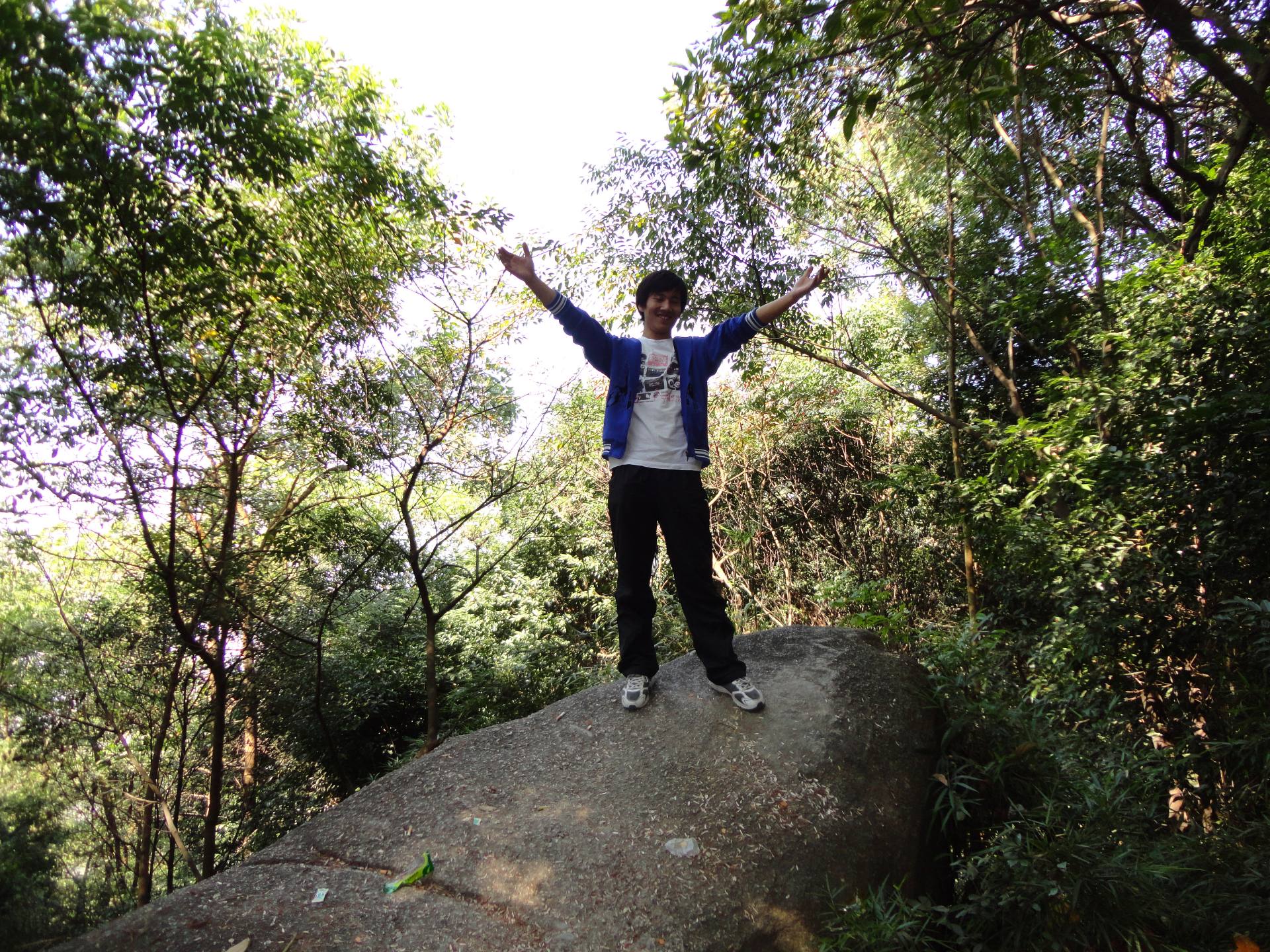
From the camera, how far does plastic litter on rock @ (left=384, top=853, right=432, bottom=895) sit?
2.26m

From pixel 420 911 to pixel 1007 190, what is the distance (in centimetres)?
738

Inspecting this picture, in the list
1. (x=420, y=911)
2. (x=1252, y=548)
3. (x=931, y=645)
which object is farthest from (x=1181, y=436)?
(x=420, y=911)

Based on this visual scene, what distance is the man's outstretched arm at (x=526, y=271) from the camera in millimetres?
2904

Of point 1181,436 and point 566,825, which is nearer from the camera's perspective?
point 566,825

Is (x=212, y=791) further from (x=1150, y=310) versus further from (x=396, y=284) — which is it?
(x=1150, y=310)

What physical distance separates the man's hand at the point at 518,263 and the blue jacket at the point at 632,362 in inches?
6.9

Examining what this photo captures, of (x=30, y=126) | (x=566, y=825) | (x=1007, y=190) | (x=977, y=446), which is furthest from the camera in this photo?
(x=977, y=446)

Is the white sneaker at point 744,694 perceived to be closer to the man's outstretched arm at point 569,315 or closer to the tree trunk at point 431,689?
the man's outstretched arm at point 569,315

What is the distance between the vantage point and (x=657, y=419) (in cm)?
314

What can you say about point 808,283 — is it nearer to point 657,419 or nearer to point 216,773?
point 657,419

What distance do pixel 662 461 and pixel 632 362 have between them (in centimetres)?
49

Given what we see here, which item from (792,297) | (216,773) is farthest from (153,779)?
(792,297)

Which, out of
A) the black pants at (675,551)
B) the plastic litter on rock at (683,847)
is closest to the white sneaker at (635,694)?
the black pants at (675,551)

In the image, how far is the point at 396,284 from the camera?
525 centimetres
